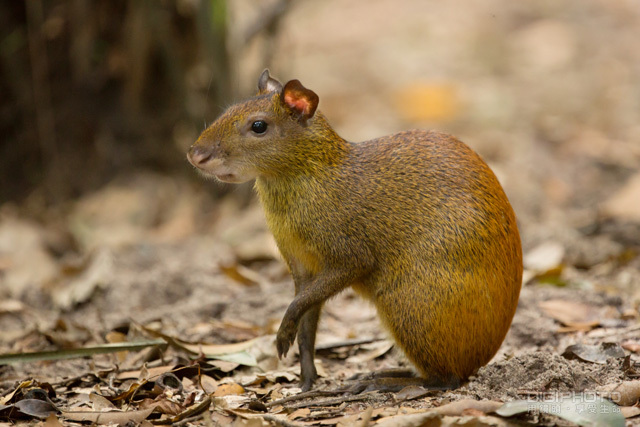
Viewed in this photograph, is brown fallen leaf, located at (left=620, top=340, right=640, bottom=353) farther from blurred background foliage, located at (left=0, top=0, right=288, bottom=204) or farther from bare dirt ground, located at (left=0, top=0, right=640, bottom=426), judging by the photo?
blurred background foliage, located at (left=0, top=0, right=288, bottom=204)

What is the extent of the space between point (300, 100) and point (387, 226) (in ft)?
2.80

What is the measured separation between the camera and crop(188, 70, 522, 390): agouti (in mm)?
4363

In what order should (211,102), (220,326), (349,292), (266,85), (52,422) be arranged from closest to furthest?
1. (52,422)
2. (266,85)
3. (220,326)
4. (349,292)
5. (211,102)

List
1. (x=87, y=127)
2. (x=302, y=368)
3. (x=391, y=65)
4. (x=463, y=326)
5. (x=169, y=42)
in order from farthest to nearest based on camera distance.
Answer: (x=391, y=65) < (x=87, y=127) < (x=169, y=42) < (x=302, y=368) < (x=463, y=326)

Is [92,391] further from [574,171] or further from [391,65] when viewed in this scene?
[391,65]

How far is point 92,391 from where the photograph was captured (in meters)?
4.50

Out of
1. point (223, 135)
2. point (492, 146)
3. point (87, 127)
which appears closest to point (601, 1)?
point (492, 146)

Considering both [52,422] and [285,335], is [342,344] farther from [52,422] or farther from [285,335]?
[52,422]

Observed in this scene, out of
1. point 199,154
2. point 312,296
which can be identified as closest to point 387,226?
point 312,296

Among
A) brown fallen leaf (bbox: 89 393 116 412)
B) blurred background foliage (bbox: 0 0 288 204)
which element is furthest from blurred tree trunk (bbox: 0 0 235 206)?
brown fallen leaf (bbox: 89 393 116 412)

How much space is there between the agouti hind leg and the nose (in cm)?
101

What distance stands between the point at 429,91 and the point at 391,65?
116 centimetres

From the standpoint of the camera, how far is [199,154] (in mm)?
4531

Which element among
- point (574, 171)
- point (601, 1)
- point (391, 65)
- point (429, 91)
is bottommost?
point (574, 171)
